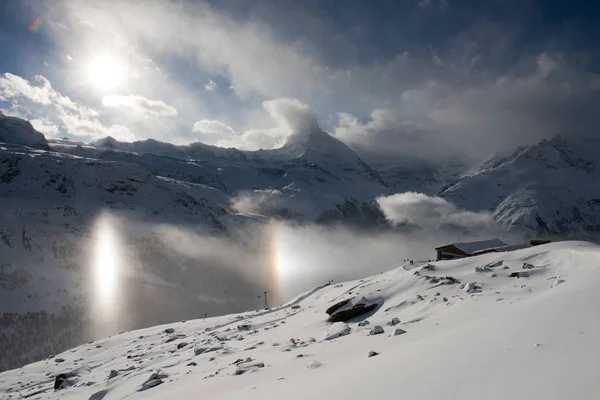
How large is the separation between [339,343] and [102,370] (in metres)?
20.9

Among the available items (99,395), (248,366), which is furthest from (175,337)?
(248,366)

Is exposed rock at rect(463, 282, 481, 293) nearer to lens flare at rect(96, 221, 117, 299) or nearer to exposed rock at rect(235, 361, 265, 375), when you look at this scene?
exposed rock at rect(235, 361, 265, 375)

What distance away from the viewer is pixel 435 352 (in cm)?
1012

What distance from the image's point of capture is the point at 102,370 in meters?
27.8

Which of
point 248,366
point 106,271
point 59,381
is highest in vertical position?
point 106,271

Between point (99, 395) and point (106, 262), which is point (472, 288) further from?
point (106, 262)

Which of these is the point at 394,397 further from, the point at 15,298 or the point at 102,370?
the point at 15,298

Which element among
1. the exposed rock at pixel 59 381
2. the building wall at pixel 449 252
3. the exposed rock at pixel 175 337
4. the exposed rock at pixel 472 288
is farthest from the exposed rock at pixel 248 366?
the building wall at pixel 449 252

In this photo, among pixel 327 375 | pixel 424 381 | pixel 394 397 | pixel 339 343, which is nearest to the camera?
pixel 394 397

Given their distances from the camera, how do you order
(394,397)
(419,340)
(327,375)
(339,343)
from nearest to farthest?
(394,397) < (327,375) < (419,340) < (339,343)

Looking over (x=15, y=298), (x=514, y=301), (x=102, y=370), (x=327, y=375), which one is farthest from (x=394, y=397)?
(x=15, y=298)

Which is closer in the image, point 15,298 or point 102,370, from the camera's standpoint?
point 102,370

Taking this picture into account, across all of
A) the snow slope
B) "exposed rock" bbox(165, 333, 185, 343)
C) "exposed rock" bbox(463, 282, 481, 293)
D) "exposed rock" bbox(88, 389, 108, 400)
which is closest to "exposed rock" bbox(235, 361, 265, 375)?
the snow slope

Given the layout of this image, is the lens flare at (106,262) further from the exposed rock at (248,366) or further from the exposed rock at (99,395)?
the exposed rock at (248,366)
